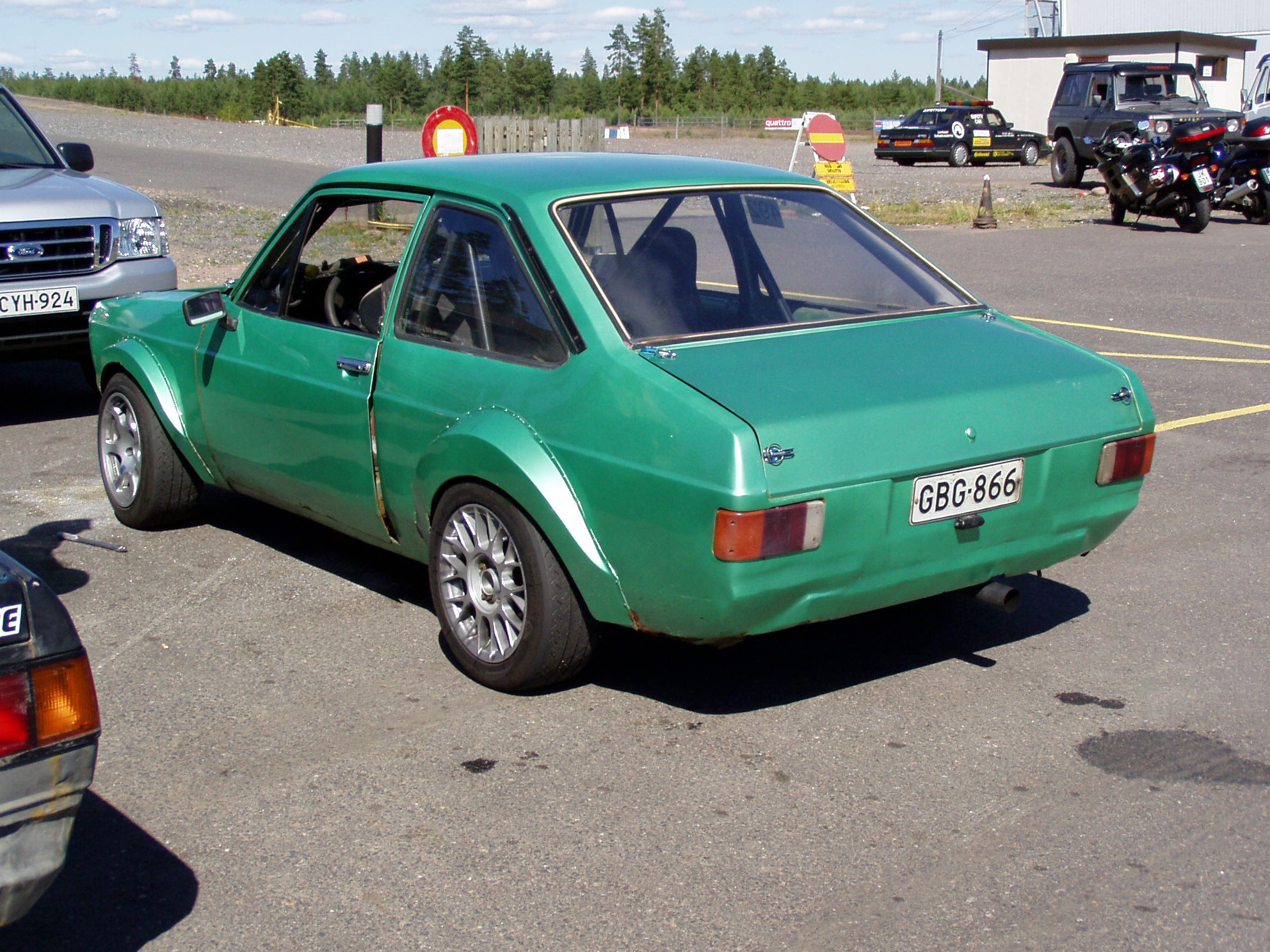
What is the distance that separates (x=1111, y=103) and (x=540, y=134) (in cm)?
1154

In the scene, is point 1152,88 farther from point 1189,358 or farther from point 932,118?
point 1189,358

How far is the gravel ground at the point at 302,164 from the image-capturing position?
16875mm

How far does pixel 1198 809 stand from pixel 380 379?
9.04 ft

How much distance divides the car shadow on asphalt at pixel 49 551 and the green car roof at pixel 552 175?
1.84 m

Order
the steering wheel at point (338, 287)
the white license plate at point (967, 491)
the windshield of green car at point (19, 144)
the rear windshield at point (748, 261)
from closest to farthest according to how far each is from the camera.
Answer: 1. the white license plate at point (967, 491)
2. the rear windshield at point (748, 261)
3. the steering wheel at point (338, 287)
4. the windshield of green car at point (19, 144)

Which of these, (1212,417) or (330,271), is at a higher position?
(330,271)

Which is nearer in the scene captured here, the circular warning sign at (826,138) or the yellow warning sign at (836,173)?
the circular warning sign at (826,138)

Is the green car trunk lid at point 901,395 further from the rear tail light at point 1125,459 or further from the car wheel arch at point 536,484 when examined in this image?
the car wheel arch at point 536,484

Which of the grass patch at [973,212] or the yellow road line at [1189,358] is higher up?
the grass patch at [973,212]

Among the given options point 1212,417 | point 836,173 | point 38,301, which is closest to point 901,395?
point 1212,417

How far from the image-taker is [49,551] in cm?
568

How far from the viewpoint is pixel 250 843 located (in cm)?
329

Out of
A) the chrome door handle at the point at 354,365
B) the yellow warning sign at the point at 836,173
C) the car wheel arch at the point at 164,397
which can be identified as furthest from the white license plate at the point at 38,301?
the yellow warning sign at the point at 836,173

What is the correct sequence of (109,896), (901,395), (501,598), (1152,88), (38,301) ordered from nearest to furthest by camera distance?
(109,896), (901,395), (501,598), (38,301), (1152,88)
